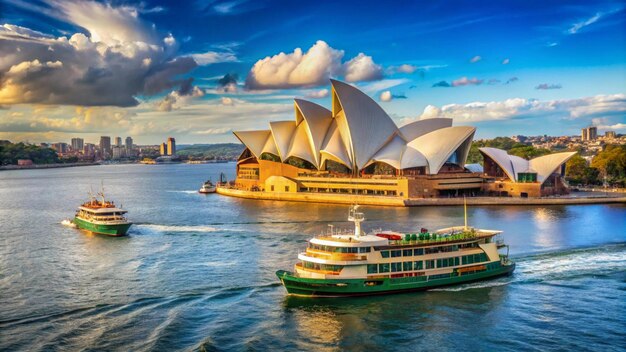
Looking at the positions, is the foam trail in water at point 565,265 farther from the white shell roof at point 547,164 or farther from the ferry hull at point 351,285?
the white shell roof at point 547,164

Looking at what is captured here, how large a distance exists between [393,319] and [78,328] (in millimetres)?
13075

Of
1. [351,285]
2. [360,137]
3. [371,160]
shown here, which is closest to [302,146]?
[360,137]

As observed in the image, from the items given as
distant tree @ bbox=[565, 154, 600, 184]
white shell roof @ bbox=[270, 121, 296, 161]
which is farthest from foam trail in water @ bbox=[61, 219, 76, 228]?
distant tree @ bbox=[565, 154, 600, 184]

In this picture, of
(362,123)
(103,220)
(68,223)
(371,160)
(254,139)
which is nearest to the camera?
(103,220)

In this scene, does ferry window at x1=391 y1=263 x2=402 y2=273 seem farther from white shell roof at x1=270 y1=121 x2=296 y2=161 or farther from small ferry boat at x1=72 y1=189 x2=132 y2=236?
white shell roof at x1=270 y1=121 x2=296 y2=161

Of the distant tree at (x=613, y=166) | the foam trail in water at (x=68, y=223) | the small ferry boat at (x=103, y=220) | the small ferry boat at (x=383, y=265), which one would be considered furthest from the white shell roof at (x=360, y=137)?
the small ferry boat at (x=383, y=265)

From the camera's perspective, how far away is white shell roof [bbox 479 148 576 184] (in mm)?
69625

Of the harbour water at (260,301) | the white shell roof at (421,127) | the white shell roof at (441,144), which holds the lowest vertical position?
the harbour water at (260,301)

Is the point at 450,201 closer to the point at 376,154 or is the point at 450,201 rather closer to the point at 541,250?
the point at 376,154

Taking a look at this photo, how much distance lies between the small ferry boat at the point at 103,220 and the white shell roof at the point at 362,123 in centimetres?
3666

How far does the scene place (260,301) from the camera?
26.4 metres

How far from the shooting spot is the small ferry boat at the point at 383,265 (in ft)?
88.2

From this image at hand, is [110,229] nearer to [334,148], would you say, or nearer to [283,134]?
[334,148]

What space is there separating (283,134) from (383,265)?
6118cm
